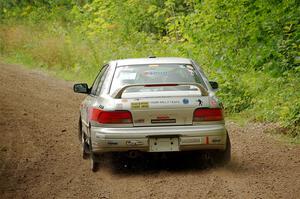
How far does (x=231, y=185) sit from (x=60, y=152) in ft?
11.4

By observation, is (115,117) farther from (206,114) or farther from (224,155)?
(224,155)

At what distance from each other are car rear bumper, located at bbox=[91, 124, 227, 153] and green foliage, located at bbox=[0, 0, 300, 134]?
348cm

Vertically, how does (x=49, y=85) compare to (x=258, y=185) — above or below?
below

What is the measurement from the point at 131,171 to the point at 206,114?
1291 millimetres

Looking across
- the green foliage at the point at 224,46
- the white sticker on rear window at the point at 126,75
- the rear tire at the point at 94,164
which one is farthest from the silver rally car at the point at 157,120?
the green foliage at the point at 224,46

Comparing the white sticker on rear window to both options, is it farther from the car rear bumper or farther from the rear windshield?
the car rear bumper

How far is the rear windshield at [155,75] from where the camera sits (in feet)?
27.8

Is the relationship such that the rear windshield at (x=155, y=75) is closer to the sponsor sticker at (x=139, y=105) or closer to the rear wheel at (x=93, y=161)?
the sponsor sticker at (x=139, y=105)

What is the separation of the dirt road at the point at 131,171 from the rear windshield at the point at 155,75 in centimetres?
114

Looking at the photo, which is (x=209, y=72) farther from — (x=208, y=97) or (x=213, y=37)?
(x=208, y=97)

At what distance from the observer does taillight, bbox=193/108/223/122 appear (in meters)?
7.95

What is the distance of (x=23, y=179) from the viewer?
8031 mm

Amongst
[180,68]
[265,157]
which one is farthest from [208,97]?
[265,157]

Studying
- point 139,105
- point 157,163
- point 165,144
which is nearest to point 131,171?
point 157,163
